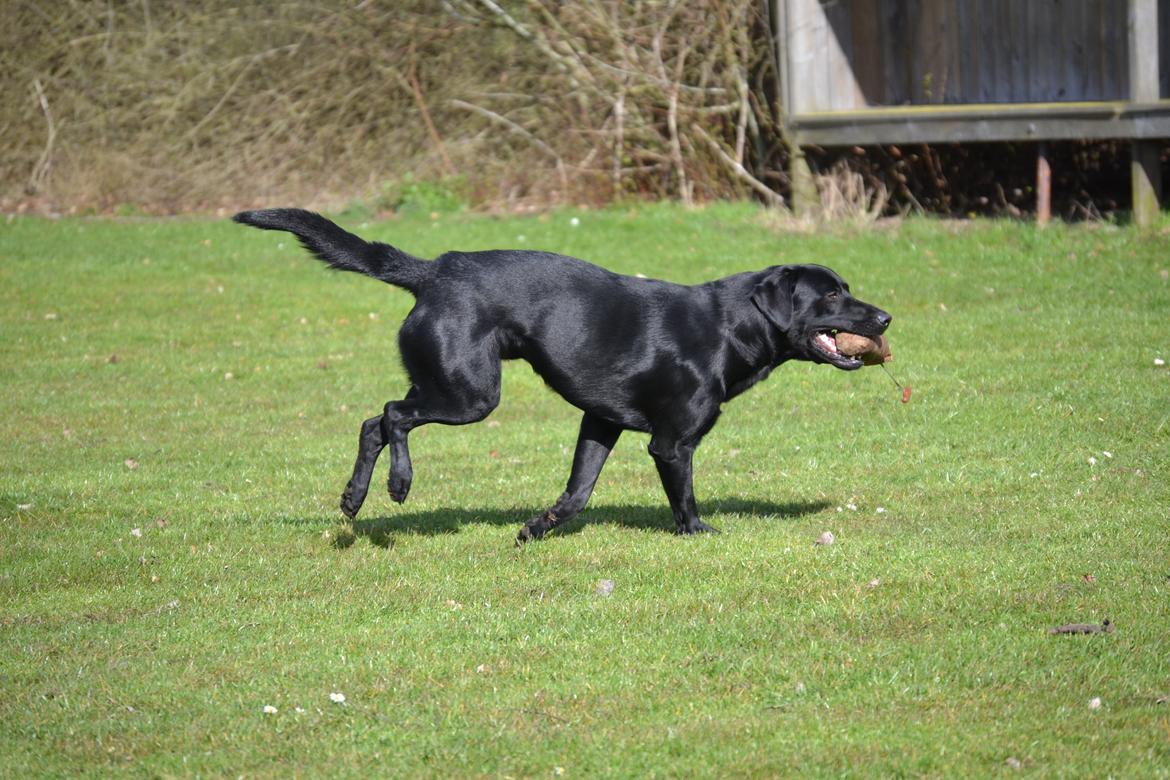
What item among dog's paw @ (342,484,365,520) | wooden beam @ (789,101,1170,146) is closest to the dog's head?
dog's paw @ (342,484,365,520)

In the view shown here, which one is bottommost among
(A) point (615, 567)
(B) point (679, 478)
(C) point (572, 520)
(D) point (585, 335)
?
(C) point (572, 520)

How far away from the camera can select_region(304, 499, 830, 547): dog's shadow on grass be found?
7449mm

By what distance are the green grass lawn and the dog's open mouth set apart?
84 cm

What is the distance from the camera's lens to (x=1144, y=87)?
1370 cm

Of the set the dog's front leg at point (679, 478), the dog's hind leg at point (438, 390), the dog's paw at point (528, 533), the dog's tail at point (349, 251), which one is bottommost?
the dog's paw at point (528, 533)

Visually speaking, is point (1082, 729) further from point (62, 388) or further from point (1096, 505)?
point (62, 388)

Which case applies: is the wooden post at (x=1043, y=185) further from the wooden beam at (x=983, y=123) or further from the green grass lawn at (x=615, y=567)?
the green grass lawn at (x=615, y=567)

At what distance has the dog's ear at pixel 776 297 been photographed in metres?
6.86

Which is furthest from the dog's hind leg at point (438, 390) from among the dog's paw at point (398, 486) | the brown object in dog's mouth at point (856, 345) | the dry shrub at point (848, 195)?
the dry shrub at point (848, 195)

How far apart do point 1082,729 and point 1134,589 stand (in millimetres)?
1490

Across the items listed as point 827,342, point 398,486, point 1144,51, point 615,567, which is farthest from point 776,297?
point 1144,51

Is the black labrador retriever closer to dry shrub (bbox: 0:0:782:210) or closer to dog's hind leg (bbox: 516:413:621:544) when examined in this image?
dog's hind leg (bbox: 516:413:621:544)

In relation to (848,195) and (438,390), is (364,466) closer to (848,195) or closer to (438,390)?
(438,390)

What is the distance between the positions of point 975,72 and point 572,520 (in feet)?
36.9
